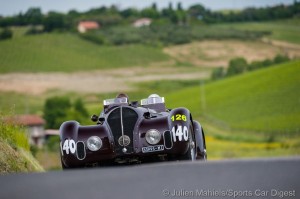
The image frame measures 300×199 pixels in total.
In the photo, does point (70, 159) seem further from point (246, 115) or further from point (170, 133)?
point (246, 115)

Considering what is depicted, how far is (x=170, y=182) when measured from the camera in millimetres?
6188

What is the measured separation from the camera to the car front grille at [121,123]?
37.3 ft

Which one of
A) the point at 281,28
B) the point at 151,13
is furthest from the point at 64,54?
the point at 281,28

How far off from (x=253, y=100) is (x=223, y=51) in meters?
17.5

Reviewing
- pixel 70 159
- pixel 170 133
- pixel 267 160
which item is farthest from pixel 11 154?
pixel 267 160

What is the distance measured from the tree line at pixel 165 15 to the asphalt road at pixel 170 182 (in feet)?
242

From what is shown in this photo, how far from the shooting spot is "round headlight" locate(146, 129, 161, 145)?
1136 cm

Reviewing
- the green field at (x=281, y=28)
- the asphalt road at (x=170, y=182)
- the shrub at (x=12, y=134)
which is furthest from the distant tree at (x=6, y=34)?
the asphalt road at (x=170, y=182)

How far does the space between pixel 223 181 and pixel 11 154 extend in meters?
4.39

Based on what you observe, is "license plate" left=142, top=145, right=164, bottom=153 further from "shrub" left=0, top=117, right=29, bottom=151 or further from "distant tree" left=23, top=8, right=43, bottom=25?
"distant tree" left=23, top=8, right=43, bottom=25

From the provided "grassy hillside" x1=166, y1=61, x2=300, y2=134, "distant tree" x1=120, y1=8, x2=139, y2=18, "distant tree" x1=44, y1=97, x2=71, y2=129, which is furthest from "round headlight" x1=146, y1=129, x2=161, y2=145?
"distant tree" x1=120, y1=8, x2=139, y2=18

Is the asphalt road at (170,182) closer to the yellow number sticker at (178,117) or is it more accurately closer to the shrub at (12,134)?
the shrub at (12,134)

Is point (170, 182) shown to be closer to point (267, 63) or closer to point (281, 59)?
point (281, 59)

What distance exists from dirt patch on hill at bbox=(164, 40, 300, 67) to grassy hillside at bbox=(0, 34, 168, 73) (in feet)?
7.64
